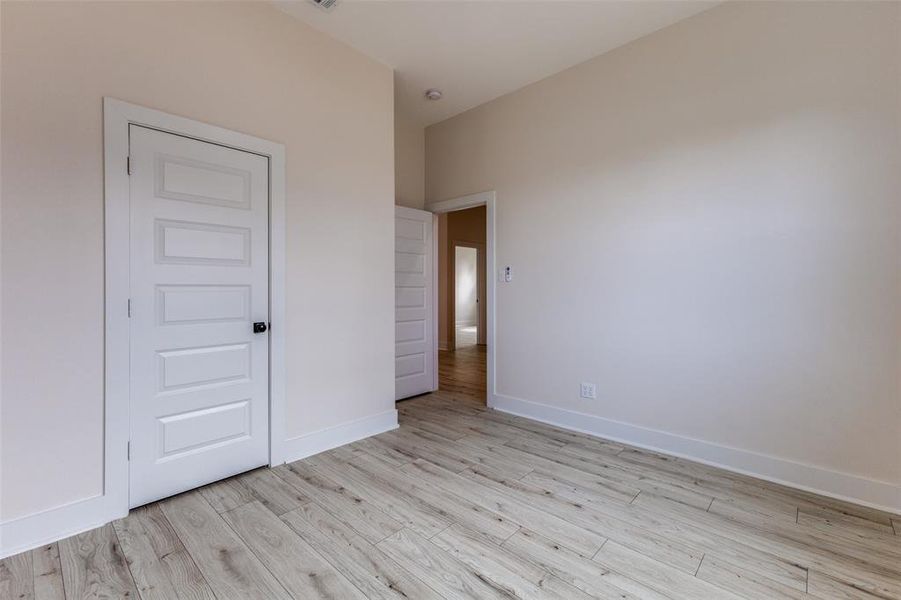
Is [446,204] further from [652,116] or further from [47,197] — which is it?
[47,197]

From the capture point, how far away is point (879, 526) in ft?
6.35

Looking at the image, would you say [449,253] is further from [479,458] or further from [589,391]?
[479,458]

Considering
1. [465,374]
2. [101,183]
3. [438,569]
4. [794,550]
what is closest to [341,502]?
Answer: [438,569]

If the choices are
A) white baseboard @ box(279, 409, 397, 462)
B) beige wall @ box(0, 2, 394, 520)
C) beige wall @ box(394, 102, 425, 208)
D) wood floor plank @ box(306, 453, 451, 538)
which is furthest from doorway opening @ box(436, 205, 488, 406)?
beige wall @ box(0, 2, 394, 520)

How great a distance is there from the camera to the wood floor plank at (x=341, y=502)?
1.92 m

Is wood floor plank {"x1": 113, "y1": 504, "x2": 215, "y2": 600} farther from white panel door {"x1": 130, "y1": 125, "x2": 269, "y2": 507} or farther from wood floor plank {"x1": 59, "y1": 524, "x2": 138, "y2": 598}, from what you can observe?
white panel door {"x1": 130, "y1": 125, "x2": 269, "y2": 507}

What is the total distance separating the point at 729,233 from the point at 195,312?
336cm

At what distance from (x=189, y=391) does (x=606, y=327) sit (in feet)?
9.59

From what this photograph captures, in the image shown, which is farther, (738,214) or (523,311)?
(523,311)

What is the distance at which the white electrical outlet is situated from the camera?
3172mm

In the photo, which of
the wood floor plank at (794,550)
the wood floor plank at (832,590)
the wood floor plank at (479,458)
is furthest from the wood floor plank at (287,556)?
the wood floor plank at (832,590)

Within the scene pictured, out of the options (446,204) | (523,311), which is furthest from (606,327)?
(446,204)

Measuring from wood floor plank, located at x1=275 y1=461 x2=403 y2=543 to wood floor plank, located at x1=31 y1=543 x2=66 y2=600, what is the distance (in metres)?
1.00

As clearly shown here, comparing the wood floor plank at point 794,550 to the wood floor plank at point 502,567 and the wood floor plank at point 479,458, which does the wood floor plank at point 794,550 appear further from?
the wood floor plank at point 502,567
